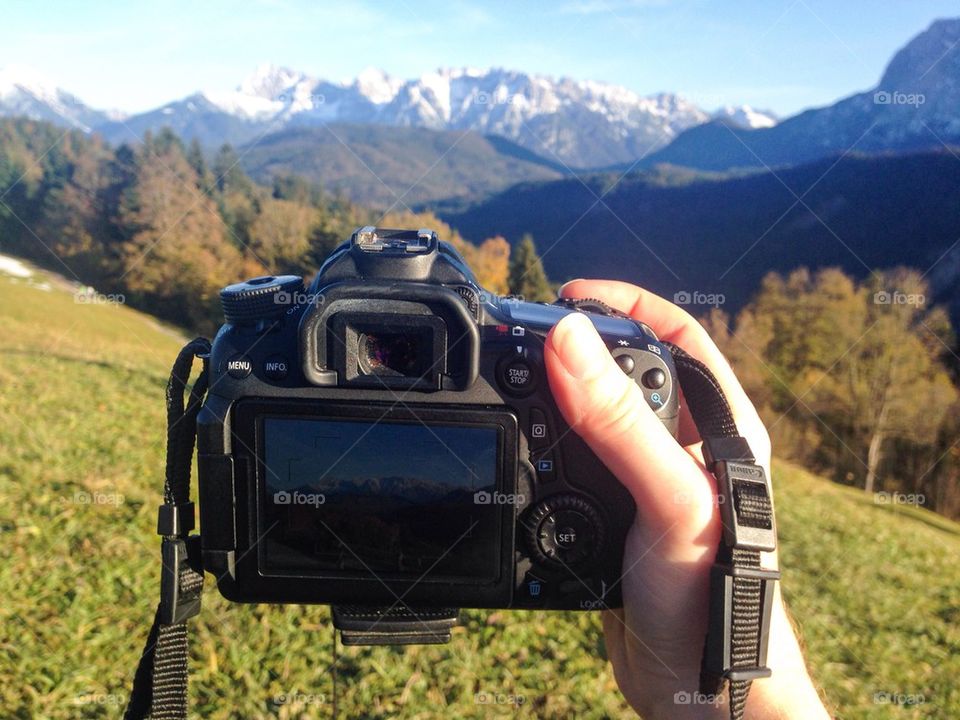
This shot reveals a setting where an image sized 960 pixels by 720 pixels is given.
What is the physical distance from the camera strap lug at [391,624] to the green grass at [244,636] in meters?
0.91

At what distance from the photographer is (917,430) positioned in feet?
75.9

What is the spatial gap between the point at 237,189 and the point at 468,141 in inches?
5695

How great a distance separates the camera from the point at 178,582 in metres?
1.74

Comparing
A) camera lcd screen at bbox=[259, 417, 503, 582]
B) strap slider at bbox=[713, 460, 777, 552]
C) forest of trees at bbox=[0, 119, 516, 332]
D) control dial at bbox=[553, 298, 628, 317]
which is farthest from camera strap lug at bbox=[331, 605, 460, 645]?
forest of trees at bbox=[0, 119, 516, 332]

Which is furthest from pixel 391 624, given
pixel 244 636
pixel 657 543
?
pixel 244 636

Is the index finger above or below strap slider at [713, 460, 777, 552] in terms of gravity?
above

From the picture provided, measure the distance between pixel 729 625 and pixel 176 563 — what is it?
141 cm

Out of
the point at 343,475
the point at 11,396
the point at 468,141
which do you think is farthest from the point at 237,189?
the point at 468,141

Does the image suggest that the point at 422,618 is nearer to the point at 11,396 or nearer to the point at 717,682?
the point at 717,682

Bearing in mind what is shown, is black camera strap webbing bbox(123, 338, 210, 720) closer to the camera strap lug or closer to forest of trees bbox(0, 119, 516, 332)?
the camera strap lug

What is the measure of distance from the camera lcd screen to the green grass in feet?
3.69

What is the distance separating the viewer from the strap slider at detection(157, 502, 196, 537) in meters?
1.71

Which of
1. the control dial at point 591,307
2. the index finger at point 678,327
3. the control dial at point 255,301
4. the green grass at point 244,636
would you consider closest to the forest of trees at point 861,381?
the green grass at point 244,636

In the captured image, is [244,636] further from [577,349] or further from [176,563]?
[577,349]
